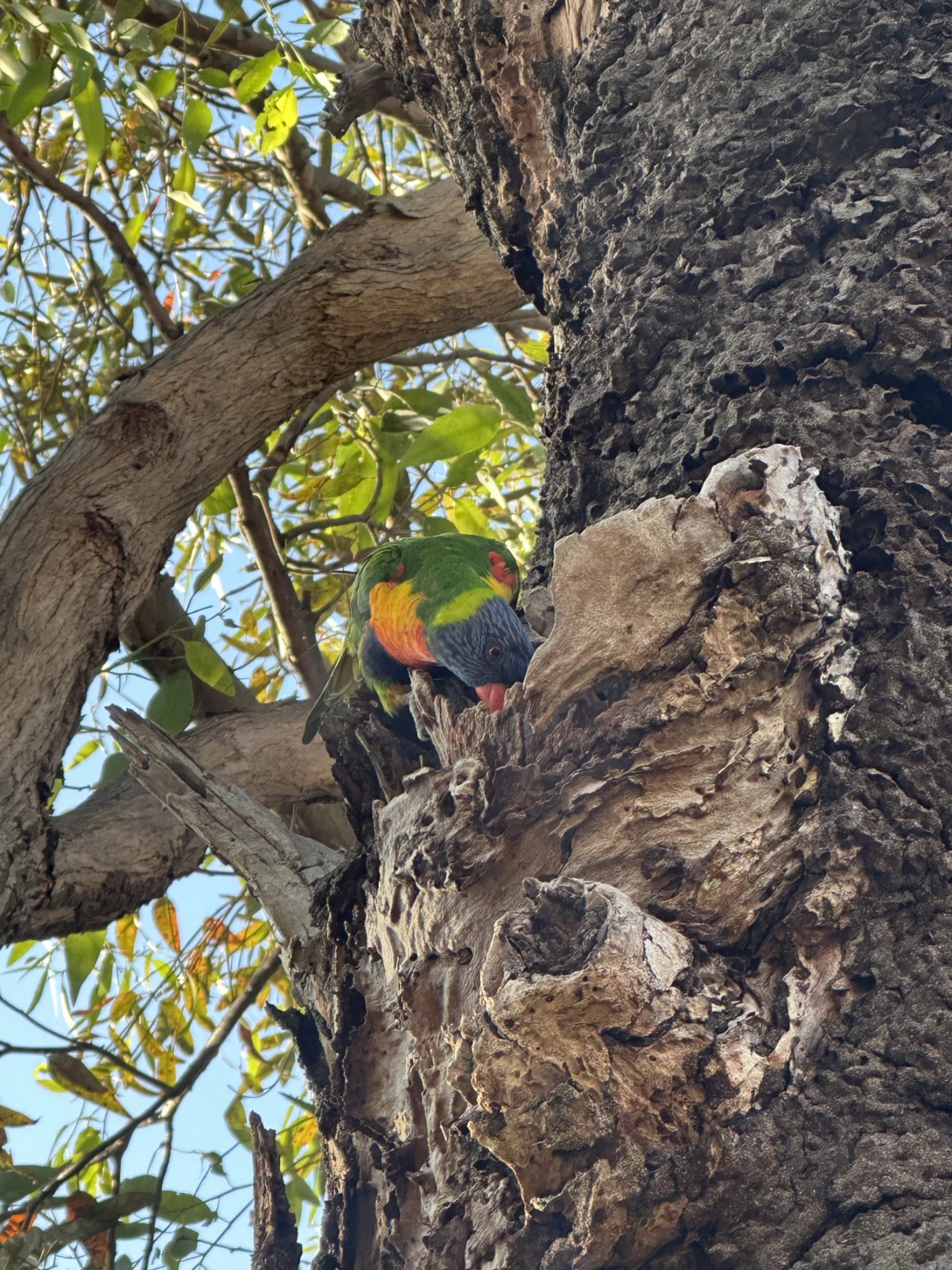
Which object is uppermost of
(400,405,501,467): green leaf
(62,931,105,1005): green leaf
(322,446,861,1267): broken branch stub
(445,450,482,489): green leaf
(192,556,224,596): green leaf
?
(192,556,224,596): green leaf

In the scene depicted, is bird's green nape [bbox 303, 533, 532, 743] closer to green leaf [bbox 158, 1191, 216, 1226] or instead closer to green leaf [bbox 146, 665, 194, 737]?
green leaf [bbox 146, 665, 194, 737]

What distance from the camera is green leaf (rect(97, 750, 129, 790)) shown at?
8.84 feet

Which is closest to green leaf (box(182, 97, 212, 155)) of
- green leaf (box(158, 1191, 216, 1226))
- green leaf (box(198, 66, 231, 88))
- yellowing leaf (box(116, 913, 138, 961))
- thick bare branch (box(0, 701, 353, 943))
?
green leaf (box(198, 66, 231, 88))

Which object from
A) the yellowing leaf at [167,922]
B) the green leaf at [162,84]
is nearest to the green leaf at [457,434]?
the green leaf at [162,84]

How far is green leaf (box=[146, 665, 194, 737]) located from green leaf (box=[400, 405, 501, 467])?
2.66ft

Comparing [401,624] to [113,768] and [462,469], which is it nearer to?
[462,469]

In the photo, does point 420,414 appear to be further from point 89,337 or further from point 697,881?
point 697,881

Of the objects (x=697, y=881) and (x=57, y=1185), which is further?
(x=57, y=1185)

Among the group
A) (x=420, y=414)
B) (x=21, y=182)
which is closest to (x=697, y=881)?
(x=420, y=414)

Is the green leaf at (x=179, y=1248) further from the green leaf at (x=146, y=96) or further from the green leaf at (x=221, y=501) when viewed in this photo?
the green leaf at (x=146, y=96)

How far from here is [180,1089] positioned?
270cm

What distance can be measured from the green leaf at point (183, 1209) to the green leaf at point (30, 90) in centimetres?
235

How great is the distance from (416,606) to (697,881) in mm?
1514

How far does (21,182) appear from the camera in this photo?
10.4ft
